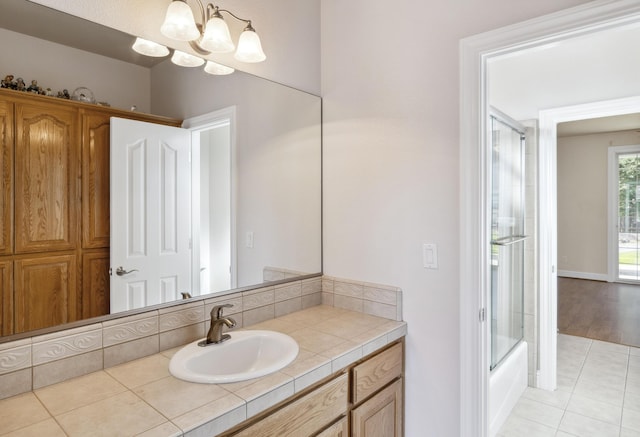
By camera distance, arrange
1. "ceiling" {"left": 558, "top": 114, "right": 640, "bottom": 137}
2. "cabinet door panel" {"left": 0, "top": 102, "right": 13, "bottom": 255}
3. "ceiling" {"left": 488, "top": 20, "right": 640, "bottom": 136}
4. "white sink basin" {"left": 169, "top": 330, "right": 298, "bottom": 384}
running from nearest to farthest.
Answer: "cabinet door panel" {"left": 0, "top": 102, "right": 13, "bottom": 255} → "white sink basin" {"left": 169, "top": 330, "right": 298, "bottom": 384} → "ceiling" {"left": 488, "top": 20, "right": 640, "bottom": 136} → "ceiling" {"left": 558, "top": 114, "right": 640, "bottom": 137}

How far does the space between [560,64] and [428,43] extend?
3.93ft

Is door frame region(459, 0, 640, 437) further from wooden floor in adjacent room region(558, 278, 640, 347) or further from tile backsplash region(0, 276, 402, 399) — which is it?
wooden floor in adjacent room region(558, 278, 640, 347)

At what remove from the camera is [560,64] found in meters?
2.32

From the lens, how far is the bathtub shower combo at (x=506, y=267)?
7.65ft

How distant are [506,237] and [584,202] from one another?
5204 millimetres

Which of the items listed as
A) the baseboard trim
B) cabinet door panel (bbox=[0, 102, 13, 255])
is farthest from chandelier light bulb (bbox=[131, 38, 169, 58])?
the baseboard trim

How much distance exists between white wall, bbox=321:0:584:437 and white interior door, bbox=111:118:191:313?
0.85m

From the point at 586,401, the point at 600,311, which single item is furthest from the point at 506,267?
the point at 600,311

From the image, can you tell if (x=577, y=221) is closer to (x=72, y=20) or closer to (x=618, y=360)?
(x=618, y=360)

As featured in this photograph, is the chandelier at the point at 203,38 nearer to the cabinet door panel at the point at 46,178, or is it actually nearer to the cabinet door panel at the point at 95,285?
the cabinet door panel at the point at 46,178

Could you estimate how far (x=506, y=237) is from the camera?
2.57m

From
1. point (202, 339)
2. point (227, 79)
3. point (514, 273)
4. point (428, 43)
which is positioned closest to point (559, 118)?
point (514, 273)

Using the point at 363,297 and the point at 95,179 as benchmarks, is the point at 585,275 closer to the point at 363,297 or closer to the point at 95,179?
the point at 363,297

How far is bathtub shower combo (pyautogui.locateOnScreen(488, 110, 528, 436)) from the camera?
233 centimetres
